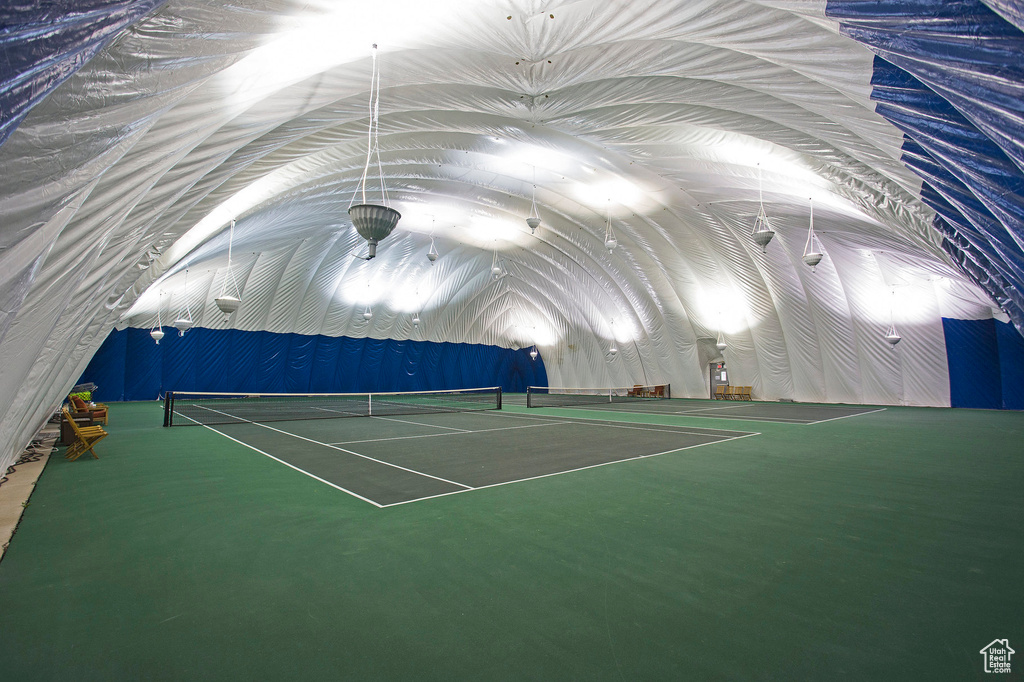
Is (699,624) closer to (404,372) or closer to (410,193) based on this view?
(410,193)

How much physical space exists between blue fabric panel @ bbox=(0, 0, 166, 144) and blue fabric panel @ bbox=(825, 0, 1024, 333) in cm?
456

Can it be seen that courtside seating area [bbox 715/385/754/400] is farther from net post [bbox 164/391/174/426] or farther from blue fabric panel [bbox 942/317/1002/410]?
net post [bbox 164/391/174/426]

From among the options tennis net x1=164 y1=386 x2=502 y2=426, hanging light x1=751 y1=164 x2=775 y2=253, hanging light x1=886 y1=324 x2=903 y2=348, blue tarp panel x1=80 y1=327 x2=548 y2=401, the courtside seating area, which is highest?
hanging light x1=751 y1=164 x2=775 y2=253

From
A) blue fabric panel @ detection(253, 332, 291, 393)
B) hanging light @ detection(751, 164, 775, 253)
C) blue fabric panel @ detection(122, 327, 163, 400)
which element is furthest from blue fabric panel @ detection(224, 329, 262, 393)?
hanging light @ detection(751, 164, 775, 253)

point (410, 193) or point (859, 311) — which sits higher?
point (410, 193)

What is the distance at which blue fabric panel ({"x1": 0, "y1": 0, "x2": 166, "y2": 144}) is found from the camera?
1.38 meters

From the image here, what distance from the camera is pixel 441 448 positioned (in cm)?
924

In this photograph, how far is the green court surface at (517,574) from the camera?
2.30 m

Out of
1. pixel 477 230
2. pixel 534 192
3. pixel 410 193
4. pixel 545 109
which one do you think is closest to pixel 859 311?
pixel 534 192

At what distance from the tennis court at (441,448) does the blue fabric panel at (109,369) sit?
1862 centimetres

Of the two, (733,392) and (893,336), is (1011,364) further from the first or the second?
(733,392)

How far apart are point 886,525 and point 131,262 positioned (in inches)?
468

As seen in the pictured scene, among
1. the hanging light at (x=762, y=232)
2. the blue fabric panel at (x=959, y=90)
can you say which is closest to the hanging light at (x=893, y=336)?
the hanging light at (x=762, y=232)

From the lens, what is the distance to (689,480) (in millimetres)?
6258
